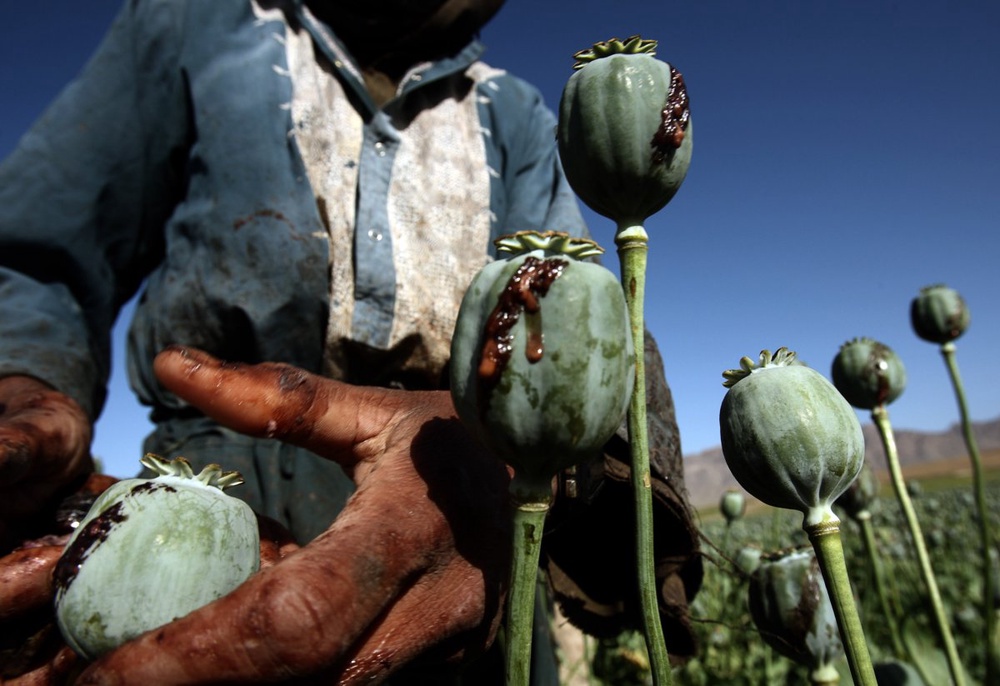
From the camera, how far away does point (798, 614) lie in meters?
1.21

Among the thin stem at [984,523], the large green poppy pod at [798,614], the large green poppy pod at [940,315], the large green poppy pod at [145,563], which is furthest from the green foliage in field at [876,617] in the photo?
the large green poppy pod at [145,563]

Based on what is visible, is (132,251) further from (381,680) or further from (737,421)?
(737,421)

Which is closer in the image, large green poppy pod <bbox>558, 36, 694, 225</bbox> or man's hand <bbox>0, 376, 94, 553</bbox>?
large green poppy pod <bbox>558, 36, 694, 225</bbox>

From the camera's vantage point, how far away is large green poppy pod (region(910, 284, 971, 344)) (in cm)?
231

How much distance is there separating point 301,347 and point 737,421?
1.31 meters

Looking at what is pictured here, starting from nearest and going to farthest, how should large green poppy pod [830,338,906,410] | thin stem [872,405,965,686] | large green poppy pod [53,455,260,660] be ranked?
large green poppy pod [53,455,260,660] < thin stem [872,405,965,686] < large green poppy pod [830,338,906,410]

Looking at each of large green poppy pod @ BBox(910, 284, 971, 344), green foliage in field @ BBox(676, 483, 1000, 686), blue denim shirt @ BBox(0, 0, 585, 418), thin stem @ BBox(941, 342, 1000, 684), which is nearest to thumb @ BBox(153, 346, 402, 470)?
blue denim shirt @ BBox(0, 0, 585, 418)

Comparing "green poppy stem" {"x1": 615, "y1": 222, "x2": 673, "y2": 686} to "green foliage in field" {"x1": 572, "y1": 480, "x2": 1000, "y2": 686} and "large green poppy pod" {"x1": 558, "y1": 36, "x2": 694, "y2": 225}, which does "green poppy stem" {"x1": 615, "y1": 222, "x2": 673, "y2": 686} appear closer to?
"large green poppy pod" {"x1": 558, "y1": 36, "x2": 694, "y2": 225}

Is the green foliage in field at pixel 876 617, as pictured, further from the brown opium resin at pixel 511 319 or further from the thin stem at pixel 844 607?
the brown opium resin at pixel 511 319

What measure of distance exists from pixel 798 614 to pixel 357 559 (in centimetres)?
86

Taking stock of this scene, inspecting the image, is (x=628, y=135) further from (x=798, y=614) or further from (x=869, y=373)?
(x=869, y=373)

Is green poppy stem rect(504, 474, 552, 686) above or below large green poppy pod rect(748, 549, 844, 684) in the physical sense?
above

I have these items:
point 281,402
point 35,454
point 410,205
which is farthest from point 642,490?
point 410,205

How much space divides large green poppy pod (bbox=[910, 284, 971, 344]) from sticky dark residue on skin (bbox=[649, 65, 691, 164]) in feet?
6.56
